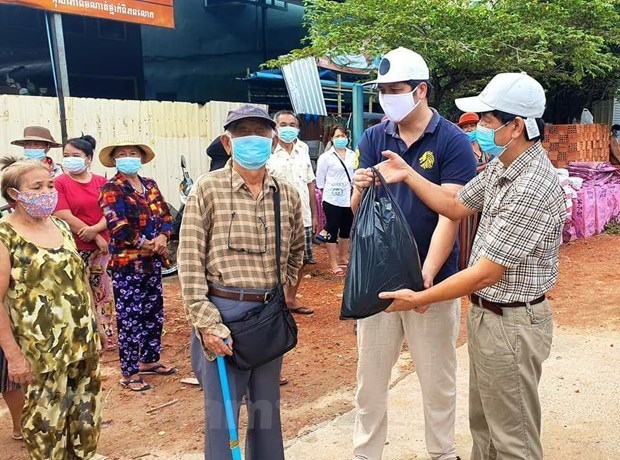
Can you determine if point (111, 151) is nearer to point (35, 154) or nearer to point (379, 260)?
point (35, 154)

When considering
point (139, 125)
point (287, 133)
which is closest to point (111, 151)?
point (287, 133)

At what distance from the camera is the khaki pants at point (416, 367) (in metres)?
3.07

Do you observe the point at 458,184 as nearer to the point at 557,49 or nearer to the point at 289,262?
the point at 289,262

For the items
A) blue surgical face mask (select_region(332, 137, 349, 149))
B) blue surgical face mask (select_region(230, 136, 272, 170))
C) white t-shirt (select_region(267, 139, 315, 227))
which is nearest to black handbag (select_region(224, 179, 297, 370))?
blue surgical face mask (select_region(230, 136, 272, 170))

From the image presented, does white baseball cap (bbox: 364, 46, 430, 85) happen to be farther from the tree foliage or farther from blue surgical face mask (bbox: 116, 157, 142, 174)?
the tree foliage

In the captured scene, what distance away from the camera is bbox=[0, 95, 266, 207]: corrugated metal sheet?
6809 mm

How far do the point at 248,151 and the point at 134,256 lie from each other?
202cm

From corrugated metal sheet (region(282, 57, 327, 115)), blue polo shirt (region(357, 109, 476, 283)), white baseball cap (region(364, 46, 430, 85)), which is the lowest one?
blue polo shirt (region(357, 109, 476, 283))

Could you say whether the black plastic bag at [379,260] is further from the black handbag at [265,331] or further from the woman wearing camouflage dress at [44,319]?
the woman wearing camouflage dress at [44,319]

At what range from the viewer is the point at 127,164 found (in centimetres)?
451

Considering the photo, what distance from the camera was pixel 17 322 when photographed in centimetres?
290

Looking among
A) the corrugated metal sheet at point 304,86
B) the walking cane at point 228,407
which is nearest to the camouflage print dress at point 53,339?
the walking cane at point 228,407

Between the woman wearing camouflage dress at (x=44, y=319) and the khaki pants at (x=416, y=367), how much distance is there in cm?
138

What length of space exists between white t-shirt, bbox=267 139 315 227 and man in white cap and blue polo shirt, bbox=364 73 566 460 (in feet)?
14.1
